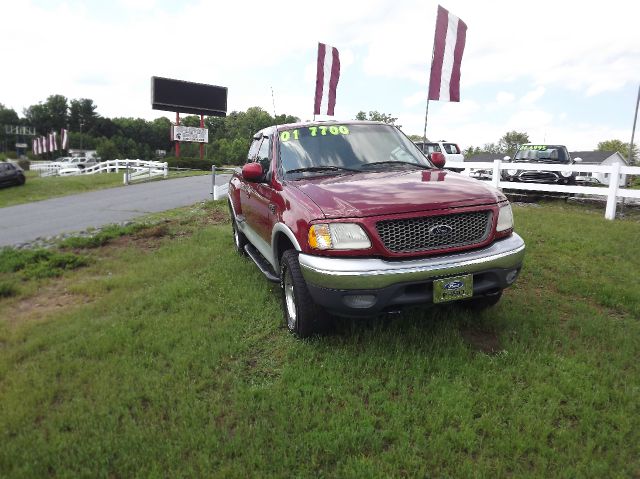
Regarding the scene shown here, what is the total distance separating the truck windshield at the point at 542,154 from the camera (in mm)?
14456

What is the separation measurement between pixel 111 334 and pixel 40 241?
5668mm

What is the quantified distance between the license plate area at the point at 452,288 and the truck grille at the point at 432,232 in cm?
26

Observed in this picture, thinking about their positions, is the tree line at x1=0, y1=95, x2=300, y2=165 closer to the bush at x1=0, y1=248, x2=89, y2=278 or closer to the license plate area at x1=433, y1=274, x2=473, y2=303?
the bush at x1=0, y1=248, x2=89, y2=278

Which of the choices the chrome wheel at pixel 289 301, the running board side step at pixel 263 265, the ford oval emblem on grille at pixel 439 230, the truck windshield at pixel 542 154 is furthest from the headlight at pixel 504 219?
the truck windshield at pixel 542 154

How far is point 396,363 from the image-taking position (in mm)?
3500

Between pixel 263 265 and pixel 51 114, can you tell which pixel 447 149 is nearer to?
pixel 263 265

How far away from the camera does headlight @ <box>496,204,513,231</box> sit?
12.5 ft

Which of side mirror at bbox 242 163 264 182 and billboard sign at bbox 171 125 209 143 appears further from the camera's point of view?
billboard sign at bbox 171 125 209 143

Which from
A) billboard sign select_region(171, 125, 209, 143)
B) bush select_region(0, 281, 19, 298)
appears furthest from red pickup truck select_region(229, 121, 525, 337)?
billboard sign select_region(171, 125, 209, 143)

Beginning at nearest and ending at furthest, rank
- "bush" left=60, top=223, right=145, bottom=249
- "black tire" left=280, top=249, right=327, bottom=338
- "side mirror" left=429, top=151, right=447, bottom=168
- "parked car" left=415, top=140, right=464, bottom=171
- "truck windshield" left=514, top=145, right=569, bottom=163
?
"black tire" left=280, top=249, right=327, bottom=338
"side mirror" left=429, top=151, right=447, bottom=168
"bush" left=60, top=223, right=145, bottom=249
"truck windshield" left=514, top=145, right=569, bottom=163
"parked car" left=415, top=140, right=464, bottom=171

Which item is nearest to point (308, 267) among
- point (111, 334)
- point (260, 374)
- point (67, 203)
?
point (260, 374)

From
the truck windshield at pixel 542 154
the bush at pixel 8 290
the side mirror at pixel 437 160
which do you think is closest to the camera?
the side mirror at pixel 437 160

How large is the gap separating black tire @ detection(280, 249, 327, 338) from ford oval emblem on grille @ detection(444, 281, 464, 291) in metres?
0.99

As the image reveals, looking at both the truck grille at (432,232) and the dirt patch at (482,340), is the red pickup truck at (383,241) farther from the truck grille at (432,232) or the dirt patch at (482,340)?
the dirt patch at (482,340)
